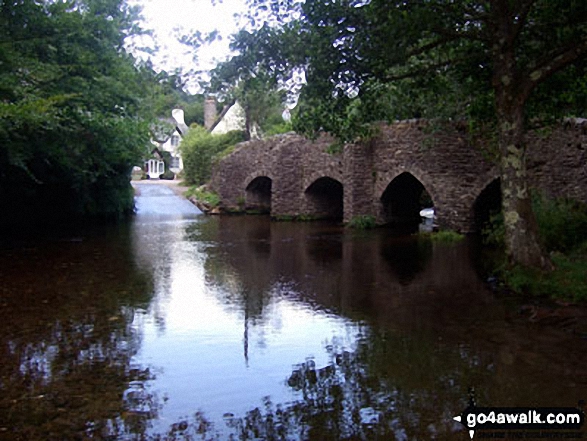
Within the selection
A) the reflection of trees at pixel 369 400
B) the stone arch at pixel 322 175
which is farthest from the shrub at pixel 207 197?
the reflection of trees at pixel 369 400

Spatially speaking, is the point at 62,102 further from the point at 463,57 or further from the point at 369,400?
the point at 369,400

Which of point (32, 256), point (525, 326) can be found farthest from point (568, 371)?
point (32, 256)

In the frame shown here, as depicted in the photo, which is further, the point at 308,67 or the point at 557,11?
the point at 308,67

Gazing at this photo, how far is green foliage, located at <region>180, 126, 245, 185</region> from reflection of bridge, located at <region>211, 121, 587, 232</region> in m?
10.1

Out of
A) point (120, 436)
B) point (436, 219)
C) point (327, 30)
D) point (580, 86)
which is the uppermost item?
point (327, 30)

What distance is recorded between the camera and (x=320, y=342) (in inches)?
269

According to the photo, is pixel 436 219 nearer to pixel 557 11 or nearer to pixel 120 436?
pixel 557 11

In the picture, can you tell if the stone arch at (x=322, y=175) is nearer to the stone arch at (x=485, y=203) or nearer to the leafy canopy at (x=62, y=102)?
the stone arch at (x=485, y=203)

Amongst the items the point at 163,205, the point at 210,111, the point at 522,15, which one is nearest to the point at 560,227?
the point at 522,15

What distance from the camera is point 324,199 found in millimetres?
24859

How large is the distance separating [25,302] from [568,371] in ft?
22.6

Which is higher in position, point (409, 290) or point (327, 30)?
point (327, 30)

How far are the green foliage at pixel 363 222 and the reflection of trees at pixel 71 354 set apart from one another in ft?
33.4

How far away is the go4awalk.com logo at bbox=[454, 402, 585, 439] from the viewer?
14.3 ft
